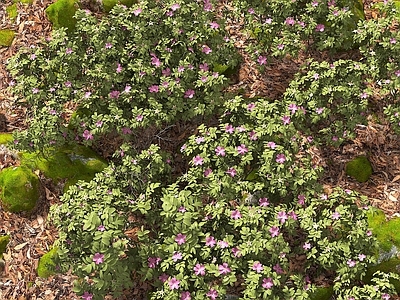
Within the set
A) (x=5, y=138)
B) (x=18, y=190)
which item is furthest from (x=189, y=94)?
(x=5, y=138)

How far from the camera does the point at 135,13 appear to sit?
4.61 m

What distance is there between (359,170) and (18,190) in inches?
163

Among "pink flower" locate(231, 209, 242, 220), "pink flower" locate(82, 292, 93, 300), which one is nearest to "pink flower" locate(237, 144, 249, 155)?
"pink flower" locate(231, 209, 242, 220)

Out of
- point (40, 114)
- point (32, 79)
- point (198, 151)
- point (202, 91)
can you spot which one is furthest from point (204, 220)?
point (32, 79)

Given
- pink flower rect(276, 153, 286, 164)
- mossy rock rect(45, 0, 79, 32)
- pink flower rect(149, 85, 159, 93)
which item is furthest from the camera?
mossy rock rect(45, 0, 79, 32)

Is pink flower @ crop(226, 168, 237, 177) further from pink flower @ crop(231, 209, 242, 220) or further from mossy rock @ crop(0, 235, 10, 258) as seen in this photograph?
mossy rock @ crop(0, 235, 10, 258)

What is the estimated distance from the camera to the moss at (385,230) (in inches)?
172

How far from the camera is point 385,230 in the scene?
4480 mm

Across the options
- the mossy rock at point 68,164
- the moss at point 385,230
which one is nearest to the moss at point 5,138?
the mossy rock at point 68,164

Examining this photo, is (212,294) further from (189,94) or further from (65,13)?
(65,13)

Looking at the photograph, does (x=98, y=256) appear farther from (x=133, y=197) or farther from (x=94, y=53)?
(x=94, y=53)

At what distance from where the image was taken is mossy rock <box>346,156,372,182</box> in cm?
515

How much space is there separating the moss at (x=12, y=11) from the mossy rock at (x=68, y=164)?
291 cm

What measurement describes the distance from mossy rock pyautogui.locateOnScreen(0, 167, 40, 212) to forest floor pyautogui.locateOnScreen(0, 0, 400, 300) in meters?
0.12
